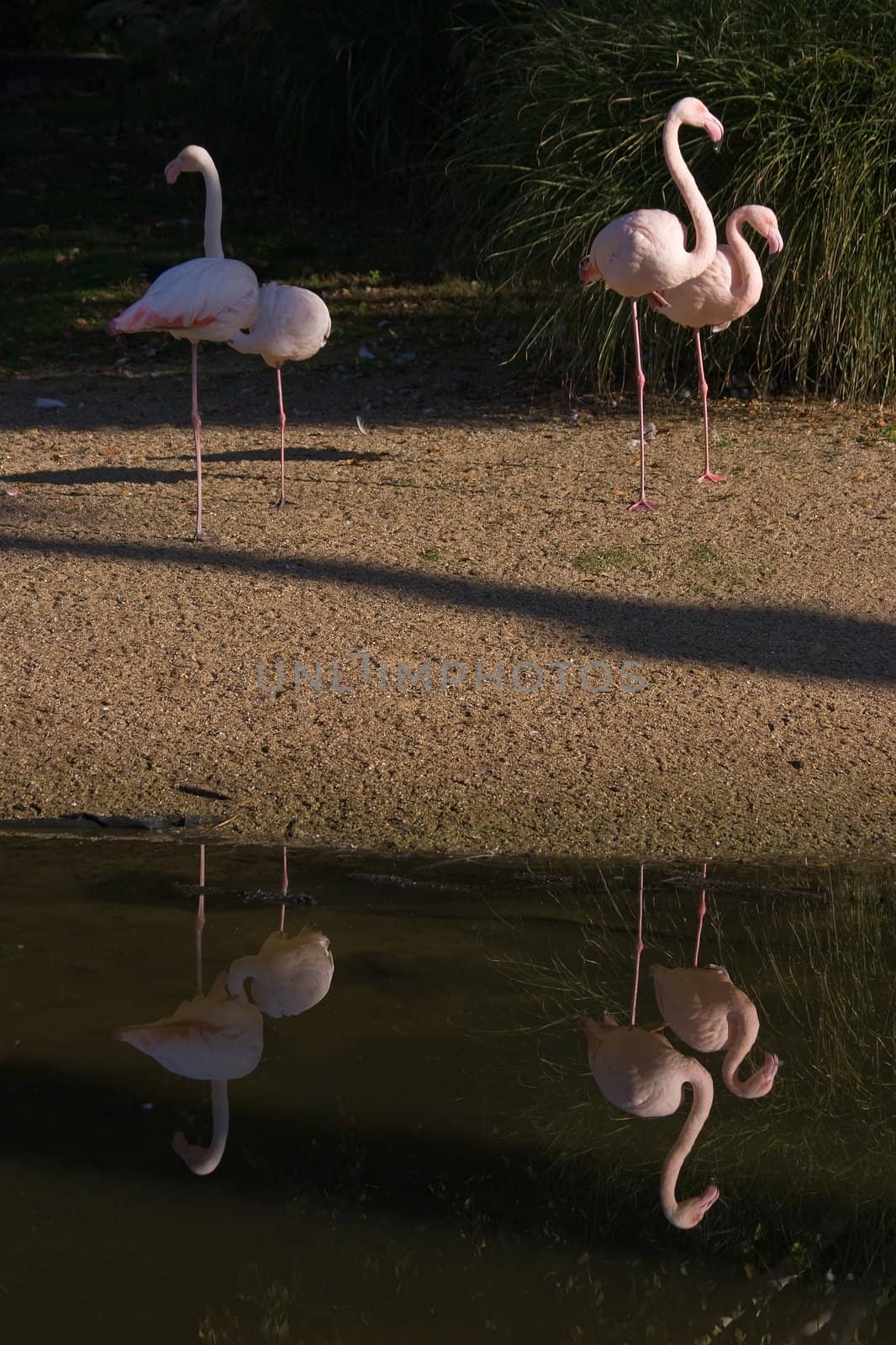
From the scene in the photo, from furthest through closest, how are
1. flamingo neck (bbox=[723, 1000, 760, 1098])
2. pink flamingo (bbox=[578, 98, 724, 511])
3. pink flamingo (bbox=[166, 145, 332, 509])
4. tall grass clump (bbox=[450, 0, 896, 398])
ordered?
tall grass clump (bbox=[450, 0, 896, 398]) → pink flamingo (bbox=[166, 145, 332, 509]) → pink flamingo (bbox=[578, 98, 724, 511]) → flamingo neck (bbox=[723, 1000, 760, 1098])

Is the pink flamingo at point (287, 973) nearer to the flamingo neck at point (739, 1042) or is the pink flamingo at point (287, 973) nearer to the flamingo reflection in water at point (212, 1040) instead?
the flamingo reflection in water at point (212, 1040)

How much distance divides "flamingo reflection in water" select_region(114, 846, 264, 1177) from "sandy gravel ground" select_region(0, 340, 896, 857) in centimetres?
81

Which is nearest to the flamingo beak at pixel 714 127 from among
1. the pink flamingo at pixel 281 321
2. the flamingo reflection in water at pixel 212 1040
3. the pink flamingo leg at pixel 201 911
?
the pink flamingo at pixel 281 321

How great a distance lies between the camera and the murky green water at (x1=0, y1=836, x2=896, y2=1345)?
98.8 inches

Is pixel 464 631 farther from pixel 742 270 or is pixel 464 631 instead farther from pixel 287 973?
pixel 742 270

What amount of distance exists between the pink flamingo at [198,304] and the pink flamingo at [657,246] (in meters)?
1.36

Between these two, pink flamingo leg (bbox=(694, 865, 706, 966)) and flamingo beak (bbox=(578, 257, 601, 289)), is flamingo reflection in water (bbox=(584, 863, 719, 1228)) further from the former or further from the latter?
flamingo beak (bbox=(578, 257, 601, 289))

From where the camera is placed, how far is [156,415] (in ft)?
27.0

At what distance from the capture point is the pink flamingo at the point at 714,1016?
3102 millimetres

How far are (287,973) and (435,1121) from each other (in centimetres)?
65

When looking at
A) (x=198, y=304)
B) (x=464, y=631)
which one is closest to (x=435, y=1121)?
(x=464, y=631)

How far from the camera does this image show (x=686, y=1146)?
291 centimetres

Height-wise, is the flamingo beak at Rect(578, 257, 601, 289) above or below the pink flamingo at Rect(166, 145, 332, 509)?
above

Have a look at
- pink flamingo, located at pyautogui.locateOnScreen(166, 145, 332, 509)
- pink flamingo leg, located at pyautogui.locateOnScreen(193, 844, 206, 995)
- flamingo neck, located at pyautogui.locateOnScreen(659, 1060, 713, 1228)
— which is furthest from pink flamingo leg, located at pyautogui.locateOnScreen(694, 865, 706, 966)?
pink flamingo, located at pyautogui.locateOnScreen(166, 145, 332, 509)
